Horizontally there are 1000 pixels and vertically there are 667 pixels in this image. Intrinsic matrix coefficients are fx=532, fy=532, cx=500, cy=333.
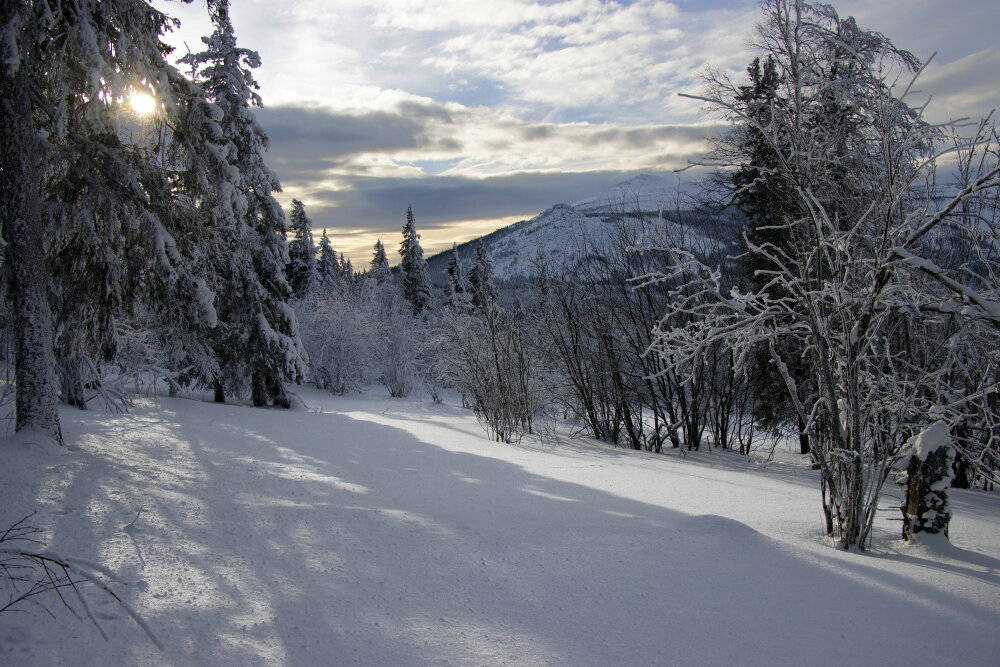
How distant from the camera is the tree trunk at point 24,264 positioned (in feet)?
20.6

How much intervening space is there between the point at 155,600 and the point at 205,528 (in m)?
1.23

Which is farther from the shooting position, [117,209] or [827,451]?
[117,209]

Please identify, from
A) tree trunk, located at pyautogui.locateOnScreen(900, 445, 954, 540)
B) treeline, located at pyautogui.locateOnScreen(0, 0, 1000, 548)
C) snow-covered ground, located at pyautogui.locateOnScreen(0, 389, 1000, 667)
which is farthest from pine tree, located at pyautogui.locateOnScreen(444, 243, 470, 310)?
tree trunk, located at pyautogui.locateOnScreen(900, 445, 954, 540)

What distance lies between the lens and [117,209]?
7363 mm

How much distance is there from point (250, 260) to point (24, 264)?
37.8 ft

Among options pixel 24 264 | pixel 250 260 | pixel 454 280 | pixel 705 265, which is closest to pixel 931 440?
pixel 705 265

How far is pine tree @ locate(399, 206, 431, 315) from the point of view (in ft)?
152

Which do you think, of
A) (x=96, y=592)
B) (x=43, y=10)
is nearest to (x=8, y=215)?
(x=43, y=10)

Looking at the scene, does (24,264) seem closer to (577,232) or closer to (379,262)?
(577,232)

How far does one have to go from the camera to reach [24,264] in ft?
20.8

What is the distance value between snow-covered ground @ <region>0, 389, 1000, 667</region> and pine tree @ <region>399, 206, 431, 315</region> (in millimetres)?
40501

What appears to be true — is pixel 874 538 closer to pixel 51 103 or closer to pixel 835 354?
pixel 835 354

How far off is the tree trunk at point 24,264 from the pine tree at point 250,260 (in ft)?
30.6

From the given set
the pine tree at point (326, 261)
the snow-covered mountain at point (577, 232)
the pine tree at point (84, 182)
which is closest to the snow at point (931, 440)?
the snow-covered mountain at point (577, 232)
